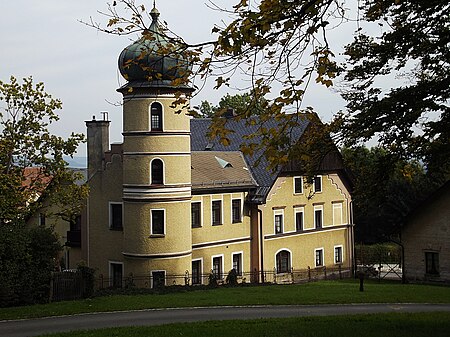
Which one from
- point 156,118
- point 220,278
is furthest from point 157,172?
point 220,278

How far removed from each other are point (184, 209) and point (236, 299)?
8972 mm

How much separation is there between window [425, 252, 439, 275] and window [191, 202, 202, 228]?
495 inches

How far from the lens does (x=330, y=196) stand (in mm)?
43625

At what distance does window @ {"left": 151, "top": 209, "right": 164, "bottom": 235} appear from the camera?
3234cm

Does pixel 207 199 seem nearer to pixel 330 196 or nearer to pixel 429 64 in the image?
pixel 330 196

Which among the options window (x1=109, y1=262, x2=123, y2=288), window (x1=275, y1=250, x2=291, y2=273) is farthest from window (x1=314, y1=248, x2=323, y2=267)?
window (x1=109, y1=262, x2=123, y2=288)

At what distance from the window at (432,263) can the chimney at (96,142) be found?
61.6ft

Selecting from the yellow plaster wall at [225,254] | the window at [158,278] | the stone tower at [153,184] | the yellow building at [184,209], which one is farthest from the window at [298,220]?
the window at [158,278]

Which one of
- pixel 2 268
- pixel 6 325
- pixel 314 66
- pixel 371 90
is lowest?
pixel 6 325

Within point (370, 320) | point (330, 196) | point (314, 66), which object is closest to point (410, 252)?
point (330, 196)

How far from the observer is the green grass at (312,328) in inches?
572

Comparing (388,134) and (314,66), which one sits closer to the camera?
(314,66)

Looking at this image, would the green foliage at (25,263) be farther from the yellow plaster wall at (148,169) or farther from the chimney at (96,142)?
the chimney at (96,142)

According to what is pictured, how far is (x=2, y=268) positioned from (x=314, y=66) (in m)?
20.0
